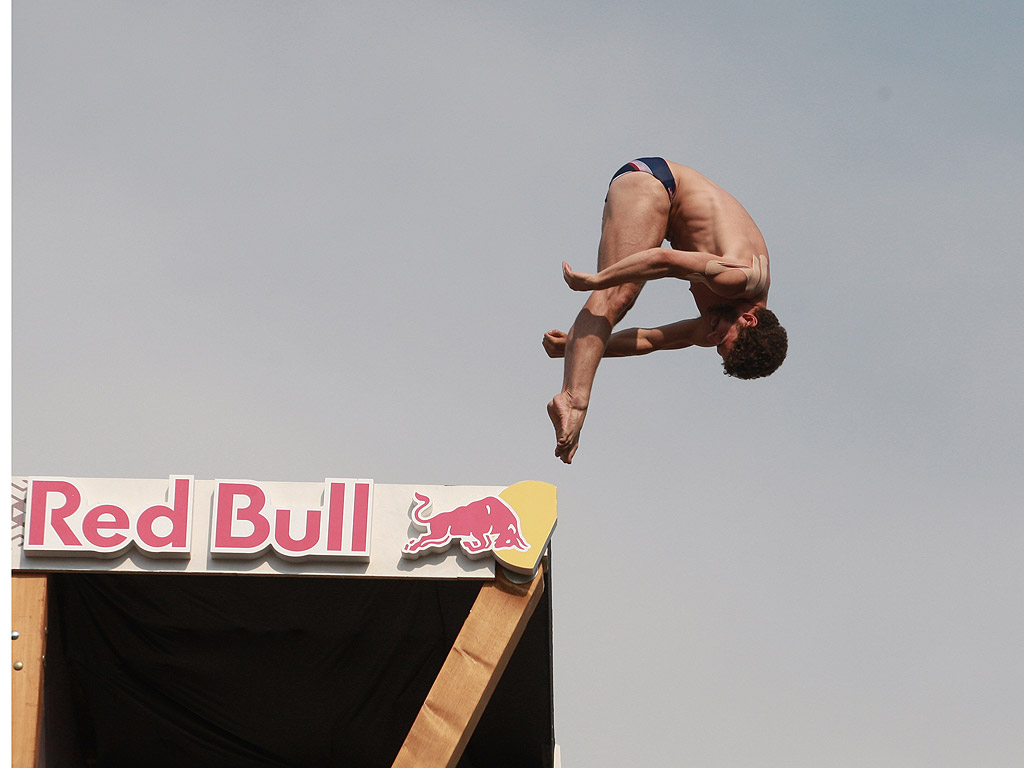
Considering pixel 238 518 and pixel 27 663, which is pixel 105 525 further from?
pixel 27 663

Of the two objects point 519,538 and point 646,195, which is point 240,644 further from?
point 646,195

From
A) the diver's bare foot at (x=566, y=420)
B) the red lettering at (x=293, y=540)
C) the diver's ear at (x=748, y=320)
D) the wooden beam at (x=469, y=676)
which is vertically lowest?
the wooden beam at (x=469, y=676)

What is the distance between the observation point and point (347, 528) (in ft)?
33.3

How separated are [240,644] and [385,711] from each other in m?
1.92

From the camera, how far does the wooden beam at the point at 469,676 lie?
9836mm

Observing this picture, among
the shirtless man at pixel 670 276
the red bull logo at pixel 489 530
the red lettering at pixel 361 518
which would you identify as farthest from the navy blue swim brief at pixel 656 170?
the red lettering at pixel 361 518

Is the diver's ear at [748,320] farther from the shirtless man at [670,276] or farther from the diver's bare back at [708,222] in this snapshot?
the diver's bare back at [708,222]

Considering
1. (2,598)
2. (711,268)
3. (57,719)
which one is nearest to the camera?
(2,598)

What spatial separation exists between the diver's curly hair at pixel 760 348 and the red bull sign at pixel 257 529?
2135 mm

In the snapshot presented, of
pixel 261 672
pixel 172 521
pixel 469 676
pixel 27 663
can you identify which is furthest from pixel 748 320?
pixel 261 672

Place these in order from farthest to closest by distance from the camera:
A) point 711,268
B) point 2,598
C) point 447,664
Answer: point 447,664
point 711,268
point 2,598

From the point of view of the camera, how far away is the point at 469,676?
1005 centimetres

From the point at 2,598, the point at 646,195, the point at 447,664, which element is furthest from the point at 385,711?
the point at 2,598

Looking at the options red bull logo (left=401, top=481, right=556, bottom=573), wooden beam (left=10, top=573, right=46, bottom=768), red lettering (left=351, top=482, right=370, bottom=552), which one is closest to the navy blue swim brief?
red bull logo (left=401, top=481, right=556, bottom=573)
